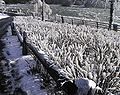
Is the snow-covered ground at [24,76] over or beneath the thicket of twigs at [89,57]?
beneath

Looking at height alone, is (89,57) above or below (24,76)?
above

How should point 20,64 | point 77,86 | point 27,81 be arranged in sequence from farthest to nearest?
point 20,64 → point 27,81 → point 77,86

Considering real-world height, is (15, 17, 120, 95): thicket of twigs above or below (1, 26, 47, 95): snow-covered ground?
above

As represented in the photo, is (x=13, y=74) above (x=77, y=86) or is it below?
below

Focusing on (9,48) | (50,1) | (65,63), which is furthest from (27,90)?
(50,1)

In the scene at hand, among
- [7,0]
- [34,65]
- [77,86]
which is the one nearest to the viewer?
[77,86]

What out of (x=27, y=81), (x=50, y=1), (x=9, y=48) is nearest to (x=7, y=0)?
(x=50, y=1)

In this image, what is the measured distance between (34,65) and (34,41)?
1.01 m

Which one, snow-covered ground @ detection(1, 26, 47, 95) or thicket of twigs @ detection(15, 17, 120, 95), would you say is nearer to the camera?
thicket of twigs @ detection(15, 17, 120, 95)

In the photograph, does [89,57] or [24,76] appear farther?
[24,76]

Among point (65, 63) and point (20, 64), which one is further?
point (20, 64)

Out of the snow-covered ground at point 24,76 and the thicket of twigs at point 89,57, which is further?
the snow-covered ground at point 24,76

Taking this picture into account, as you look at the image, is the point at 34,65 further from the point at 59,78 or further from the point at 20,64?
the point at 59,78

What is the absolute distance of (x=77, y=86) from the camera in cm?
392
